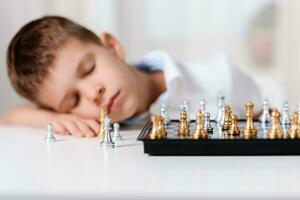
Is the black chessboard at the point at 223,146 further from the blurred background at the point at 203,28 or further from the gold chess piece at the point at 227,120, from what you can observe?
the blurred background at the point at 203,28

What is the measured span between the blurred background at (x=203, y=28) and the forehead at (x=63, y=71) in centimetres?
57

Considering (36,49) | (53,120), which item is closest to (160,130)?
(53,120)

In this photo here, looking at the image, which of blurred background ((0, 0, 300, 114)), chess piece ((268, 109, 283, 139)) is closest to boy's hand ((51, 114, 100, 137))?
chess piece ((268, 109, 283, 139))

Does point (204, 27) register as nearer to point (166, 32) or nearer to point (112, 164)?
point (166, 32)

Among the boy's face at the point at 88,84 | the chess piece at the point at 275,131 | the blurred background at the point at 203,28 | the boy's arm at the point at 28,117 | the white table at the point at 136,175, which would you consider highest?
the blurred background at the point at 203,28

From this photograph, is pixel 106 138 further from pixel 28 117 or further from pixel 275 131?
pixel 28 117

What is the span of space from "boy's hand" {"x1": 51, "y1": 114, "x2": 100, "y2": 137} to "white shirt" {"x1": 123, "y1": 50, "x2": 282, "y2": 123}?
259 mm


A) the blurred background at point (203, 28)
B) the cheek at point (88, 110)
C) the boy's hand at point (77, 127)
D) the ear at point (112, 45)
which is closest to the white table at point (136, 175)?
the boy's hand at point (77, 127)

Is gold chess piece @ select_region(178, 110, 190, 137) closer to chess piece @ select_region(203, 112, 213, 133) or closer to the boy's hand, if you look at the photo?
chess piece @ select_region(203, 112, 213, 133)

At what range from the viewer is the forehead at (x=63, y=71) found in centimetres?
121

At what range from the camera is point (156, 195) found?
0.56 metres

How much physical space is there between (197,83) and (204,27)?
497mm

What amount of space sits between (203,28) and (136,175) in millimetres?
1262

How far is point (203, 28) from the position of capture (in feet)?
6.10
